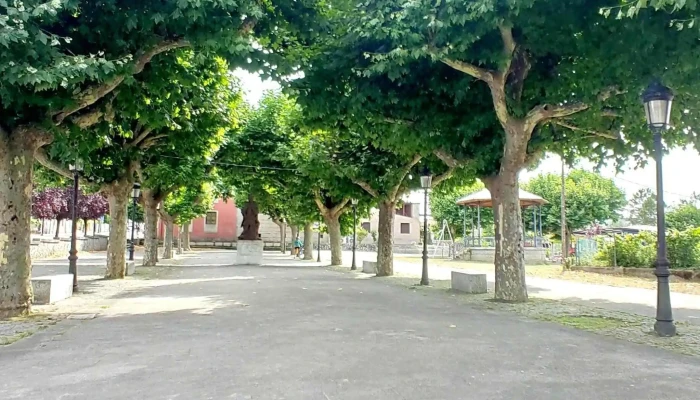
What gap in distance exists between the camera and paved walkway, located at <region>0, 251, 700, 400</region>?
5316 mm

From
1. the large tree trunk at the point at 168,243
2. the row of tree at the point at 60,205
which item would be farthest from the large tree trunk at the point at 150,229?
the large tree trunk at the point at 168,243

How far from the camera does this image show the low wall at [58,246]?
32.2 metres

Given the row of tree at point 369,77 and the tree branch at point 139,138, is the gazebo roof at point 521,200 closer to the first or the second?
the row of tree at point 369,77

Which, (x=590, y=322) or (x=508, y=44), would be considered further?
(x=508, y=44)

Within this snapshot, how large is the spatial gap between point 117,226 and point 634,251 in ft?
63.6

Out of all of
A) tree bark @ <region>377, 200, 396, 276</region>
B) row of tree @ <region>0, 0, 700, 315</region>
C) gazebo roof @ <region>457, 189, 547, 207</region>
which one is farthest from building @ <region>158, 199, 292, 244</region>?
row of tree @ <region>0, 0, 700, 315</region>

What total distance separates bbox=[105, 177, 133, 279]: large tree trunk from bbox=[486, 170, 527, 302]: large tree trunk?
39.5ft

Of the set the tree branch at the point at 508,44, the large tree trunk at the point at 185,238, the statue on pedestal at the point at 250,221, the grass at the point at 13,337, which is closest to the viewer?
the grass at the point at 13,337

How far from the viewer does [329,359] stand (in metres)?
6.64

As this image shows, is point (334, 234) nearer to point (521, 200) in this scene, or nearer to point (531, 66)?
point (521, 200)

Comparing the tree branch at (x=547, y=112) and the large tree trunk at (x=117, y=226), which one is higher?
the tree branch at (x=547, y=112)

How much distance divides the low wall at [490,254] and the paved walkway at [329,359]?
2566 cm

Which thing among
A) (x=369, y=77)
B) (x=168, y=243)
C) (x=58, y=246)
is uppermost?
(x=369, y=77)

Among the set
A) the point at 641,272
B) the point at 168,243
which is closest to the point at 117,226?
the point at 641,272
